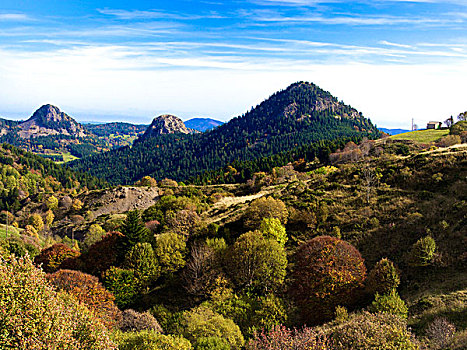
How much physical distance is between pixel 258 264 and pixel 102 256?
78.5 ft

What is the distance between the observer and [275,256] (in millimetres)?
38844

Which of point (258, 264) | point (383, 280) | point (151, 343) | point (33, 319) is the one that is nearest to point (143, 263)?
point (258, 264)

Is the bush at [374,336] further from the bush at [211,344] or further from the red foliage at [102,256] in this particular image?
the red foliage at [102,256]

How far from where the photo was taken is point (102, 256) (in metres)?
46.5

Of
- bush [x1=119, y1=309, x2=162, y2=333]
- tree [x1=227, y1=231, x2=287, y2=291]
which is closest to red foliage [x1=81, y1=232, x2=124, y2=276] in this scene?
bush [x1=119, y1=309, x2=162, y2=333]

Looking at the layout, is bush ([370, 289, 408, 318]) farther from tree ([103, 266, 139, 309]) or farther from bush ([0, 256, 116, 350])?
tree ([103, 266, 139, 309])

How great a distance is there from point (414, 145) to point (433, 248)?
77.6 meters

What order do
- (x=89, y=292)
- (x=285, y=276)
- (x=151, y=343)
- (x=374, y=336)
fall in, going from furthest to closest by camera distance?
(x=285, y=276) < (x=89, y=292) < (x=151, y=343) < (x=374, y=336)

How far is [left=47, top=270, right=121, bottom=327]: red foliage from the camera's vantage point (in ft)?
A: 108

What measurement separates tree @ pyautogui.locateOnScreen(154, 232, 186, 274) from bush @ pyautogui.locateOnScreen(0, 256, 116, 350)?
26382 millimetres

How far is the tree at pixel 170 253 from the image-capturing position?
43969 millimetres

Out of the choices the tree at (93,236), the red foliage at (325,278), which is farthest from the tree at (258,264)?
the tree at (93,236)

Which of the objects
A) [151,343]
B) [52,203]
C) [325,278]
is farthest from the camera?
[52,203]

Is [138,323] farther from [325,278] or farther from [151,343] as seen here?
[325,278]
